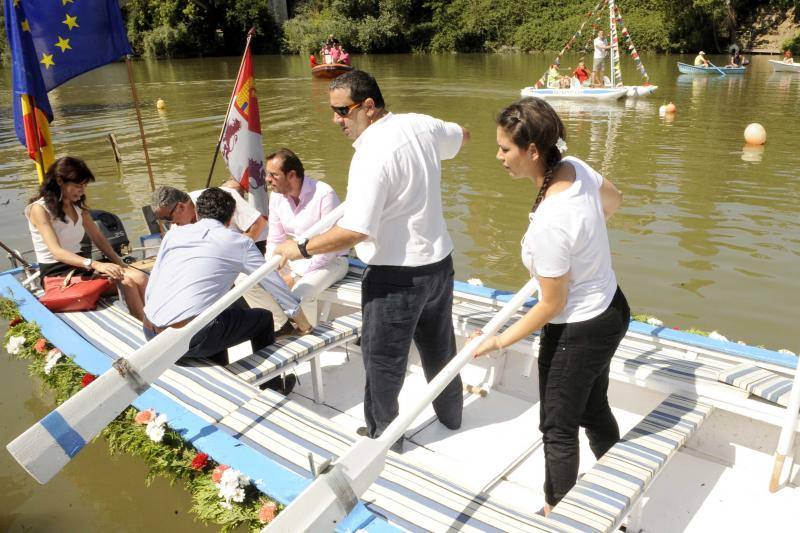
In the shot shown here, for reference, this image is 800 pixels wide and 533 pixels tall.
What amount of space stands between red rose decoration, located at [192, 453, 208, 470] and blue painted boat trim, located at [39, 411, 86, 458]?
2.19 ft

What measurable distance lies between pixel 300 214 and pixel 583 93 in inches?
608

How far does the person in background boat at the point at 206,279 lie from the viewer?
326 cm

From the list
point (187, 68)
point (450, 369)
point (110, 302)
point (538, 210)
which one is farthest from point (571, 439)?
point (187, 68)

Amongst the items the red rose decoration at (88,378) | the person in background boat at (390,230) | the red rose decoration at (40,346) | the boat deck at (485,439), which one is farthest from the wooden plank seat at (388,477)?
the red rose decoration at (40,346)

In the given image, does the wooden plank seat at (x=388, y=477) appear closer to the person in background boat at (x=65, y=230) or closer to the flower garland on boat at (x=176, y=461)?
the flower garland on boat at (x=176, y=461)

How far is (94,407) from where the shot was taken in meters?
2.31

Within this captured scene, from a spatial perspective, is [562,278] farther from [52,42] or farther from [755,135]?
[755,135]

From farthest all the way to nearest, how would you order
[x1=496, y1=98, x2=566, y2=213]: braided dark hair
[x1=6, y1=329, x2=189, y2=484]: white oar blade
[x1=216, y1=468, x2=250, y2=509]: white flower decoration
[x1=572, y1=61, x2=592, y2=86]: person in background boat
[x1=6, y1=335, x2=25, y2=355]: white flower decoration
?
[x1=572, y1=61, x2=592, y2=86]: person in background boat, [x1=6, y1=335, x2=25, y2=355]: white flower decoration, [x1=216, y1=468, x2=250, y2=509]: white flower decoration, [x1=6, y1=329, x2=189, y2=484]: white oar blade, [x1=496, y1=98, x2=566, y2=213]: braided dark hair

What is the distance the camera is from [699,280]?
23.0 feet

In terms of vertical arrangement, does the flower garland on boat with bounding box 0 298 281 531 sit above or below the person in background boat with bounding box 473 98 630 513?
below

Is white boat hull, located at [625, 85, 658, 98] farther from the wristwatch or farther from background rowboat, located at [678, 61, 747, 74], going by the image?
the wristwatch

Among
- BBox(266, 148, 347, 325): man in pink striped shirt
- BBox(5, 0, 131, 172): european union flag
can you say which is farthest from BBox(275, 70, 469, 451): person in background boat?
BBox(5, 0, 131, 172): european union flag

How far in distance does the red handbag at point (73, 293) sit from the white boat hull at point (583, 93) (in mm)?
14951

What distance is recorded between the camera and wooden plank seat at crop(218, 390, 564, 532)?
227 centimetres
